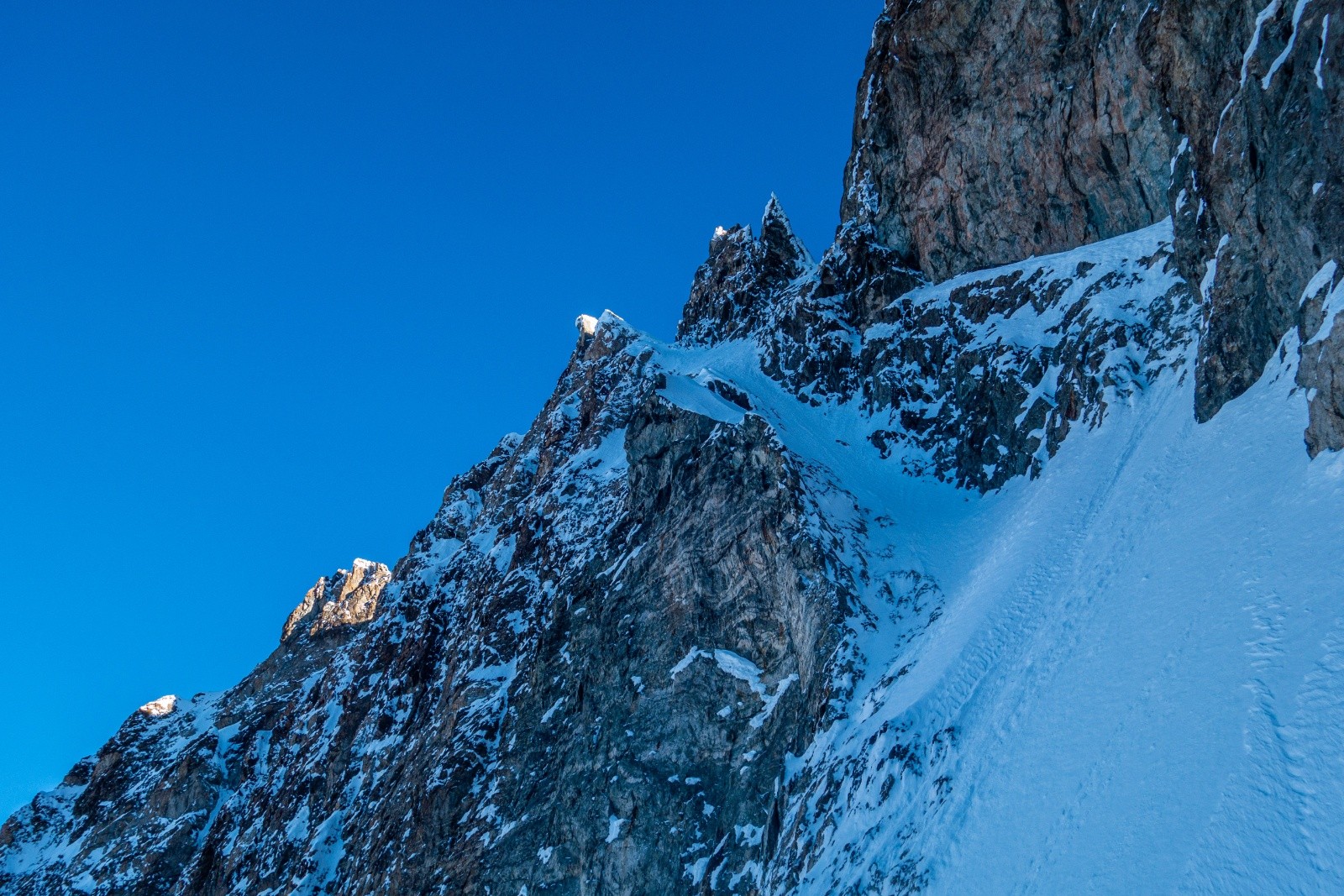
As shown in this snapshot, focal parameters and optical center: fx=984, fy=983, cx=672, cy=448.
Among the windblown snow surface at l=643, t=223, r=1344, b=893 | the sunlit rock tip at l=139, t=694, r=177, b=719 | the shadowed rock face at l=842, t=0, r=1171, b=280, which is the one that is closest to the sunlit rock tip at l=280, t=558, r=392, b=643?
the sunlit rock tip at l=139, t=694, r=177, b=719

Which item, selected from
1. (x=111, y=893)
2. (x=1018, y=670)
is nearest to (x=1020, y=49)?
(x=1018, y=670)

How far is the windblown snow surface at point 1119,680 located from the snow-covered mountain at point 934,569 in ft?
0.32

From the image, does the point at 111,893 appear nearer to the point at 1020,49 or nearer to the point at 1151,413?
the point at 1151,413

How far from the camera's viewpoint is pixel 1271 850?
45.2ft

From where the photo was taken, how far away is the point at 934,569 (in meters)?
34.0

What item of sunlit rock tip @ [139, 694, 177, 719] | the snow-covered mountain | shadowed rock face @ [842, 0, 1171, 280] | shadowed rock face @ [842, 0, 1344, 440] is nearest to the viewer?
the snow-covered mountain

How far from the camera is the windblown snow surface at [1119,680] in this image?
1522 centimetres

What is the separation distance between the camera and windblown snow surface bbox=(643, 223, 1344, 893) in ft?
49.9

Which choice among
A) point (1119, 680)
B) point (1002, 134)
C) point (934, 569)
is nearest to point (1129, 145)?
point (1002, 134)

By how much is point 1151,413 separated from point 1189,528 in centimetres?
922

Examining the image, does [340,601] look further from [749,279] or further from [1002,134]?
[1002,134]

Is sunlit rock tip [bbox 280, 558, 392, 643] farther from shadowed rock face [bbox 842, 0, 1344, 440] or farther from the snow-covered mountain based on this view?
shadowed rock face [bbox 842, 0, 1344, 440]

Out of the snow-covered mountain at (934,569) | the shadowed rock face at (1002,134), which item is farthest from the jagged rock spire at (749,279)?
the shadowed rock face at (1002,134)

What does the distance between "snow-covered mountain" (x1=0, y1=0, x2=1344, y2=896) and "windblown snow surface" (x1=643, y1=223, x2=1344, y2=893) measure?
96 millimetres
